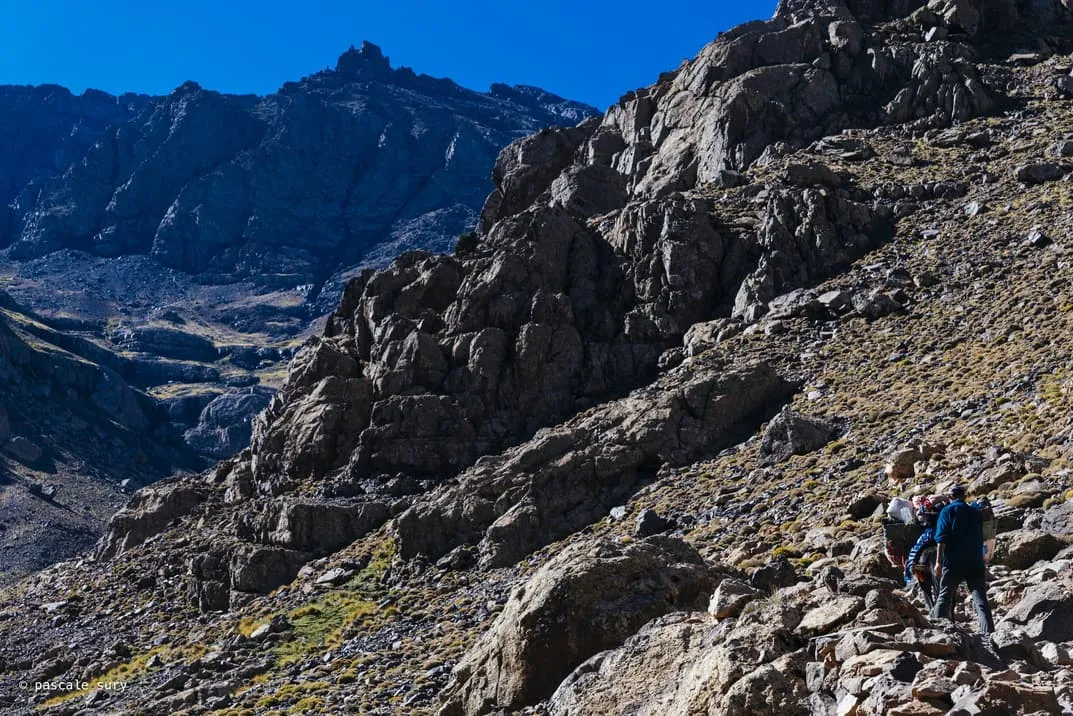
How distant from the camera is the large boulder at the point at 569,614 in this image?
58.8ft

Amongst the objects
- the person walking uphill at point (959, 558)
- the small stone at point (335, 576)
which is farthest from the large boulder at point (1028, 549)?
the small stone at point (335, 576)

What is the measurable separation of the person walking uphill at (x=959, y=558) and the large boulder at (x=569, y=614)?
516 centimetres

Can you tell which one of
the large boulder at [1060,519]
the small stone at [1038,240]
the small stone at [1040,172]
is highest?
the small stone at [1040,172]

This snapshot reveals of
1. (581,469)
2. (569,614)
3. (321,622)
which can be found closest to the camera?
(569,614)

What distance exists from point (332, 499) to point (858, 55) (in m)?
54.1

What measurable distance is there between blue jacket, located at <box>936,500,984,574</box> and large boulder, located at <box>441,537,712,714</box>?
17.3 ft

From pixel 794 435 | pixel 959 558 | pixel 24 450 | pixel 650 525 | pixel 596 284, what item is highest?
pixel 24 450

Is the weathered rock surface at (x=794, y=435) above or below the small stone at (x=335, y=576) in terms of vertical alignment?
above

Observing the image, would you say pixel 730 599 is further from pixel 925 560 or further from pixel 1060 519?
pixel 1060 519

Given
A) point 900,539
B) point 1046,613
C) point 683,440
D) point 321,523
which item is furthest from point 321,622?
point 1046,613

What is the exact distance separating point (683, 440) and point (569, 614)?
89.8 ft

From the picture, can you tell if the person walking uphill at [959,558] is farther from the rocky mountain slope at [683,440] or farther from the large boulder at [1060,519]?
the large boulder at [1060,519]

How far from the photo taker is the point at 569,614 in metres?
18.3

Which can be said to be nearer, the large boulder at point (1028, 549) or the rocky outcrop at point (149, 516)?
the large boulder at point (1028, 549)
